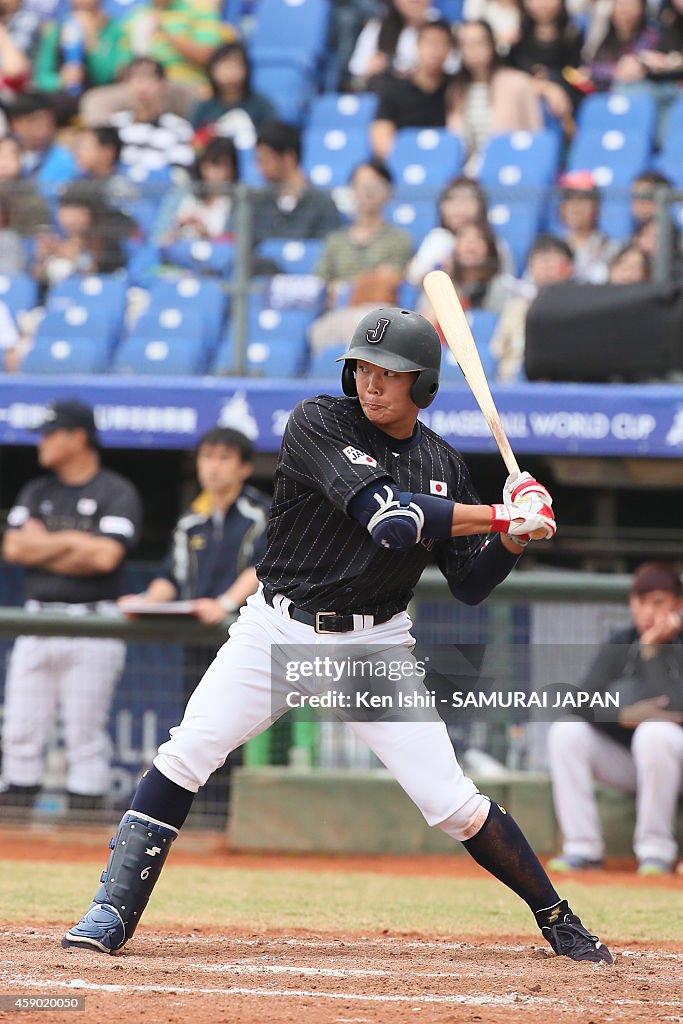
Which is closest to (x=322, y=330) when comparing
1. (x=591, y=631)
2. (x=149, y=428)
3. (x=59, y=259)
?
(x=149, y=428)

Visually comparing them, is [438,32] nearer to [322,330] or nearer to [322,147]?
[322,147]

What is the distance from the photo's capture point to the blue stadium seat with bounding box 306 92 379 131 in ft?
35.8

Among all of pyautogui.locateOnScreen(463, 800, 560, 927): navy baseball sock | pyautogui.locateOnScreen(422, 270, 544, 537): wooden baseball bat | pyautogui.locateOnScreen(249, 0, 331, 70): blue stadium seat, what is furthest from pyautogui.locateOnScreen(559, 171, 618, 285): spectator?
pyautogui.locateOnScreen(463, 800, 560, 927): navy baseball sock

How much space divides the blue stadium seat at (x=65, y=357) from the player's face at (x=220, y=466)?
6.69ft

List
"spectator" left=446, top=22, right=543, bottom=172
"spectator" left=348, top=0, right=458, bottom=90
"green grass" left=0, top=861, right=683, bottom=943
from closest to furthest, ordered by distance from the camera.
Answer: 1. "green grass" left=0, top=861, right=683, bottom=943
2. "spectator" left=446, top=22, right=543, bottom=172
3. "spectator" left=348, top=0, right=458, bottom=90

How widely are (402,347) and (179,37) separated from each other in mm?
8352

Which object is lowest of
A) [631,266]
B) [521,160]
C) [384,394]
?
[384,394]

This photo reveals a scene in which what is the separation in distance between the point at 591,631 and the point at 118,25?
7.09 m

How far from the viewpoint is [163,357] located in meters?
8.80

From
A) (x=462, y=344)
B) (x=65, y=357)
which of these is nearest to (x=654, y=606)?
(x=462, y=344)

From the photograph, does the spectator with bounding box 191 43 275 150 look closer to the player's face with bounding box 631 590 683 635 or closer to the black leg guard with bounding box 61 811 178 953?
the player's face with bounding box 631 590 683 635

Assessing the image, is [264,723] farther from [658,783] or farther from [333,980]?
[658,783]

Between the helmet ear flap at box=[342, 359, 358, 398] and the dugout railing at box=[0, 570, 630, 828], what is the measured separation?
115 inches

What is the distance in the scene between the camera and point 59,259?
941cm
